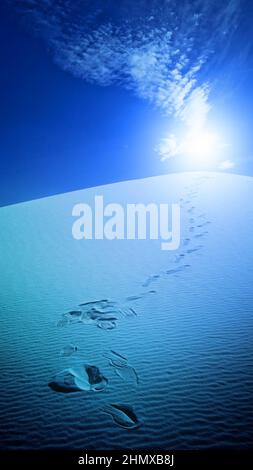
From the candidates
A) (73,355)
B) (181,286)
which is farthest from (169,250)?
(73,355)

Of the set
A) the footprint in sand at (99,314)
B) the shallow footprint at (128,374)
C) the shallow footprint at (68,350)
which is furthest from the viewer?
the footprint in sand at (99,314)

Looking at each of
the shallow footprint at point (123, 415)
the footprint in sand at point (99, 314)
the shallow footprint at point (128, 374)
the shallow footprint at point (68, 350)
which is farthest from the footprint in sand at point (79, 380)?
the footprint in sand at point (99, 314)

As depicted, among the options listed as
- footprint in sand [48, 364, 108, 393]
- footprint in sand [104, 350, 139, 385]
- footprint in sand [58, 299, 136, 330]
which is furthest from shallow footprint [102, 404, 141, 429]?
footprint in sand [58, 299, 136, 330]

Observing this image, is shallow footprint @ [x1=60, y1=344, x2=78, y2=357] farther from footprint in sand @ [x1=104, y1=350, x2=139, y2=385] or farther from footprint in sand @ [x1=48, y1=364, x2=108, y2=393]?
footprint in sand @ [x1=104, y1=350, x2=139, y2=385]

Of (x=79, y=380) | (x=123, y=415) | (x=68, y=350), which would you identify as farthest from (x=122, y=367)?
(x=68, y=350)

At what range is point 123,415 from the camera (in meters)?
4.16

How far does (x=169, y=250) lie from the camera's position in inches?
647

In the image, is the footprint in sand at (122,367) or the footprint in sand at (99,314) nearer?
the footprint in sand at (122,367)

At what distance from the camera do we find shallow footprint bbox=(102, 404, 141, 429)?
398 cm

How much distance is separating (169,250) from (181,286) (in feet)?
20.1

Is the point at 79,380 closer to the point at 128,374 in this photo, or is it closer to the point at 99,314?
the point at 128,374

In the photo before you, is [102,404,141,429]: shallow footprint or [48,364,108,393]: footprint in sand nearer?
[102,404,141,429]: shallow footprint

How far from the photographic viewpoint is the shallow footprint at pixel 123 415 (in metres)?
3.98

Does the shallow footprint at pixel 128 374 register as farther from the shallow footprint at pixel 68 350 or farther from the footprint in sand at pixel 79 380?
the shallow footprint at pixel 68 350
